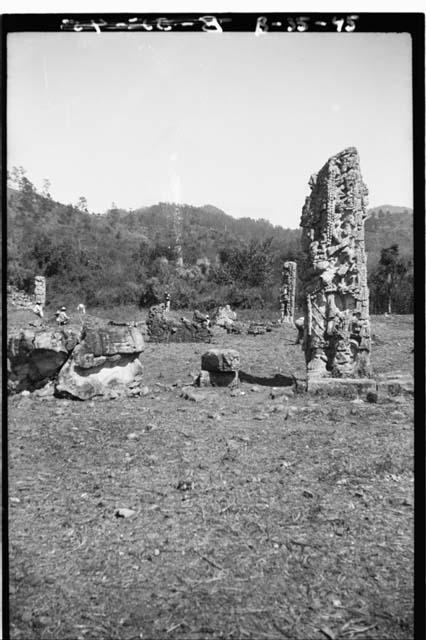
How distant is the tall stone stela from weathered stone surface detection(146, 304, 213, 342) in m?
7.85

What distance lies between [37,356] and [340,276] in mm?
4811

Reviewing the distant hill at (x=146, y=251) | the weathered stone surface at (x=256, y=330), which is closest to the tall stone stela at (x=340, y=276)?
the distant hill at (x=146, y=251)

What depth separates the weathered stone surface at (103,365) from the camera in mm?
6199

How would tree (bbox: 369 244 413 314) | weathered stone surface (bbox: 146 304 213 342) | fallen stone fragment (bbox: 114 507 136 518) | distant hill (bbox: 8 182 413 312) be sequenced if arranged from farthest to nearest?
distant hill (bbox: 8 182 413 312) → weathered stone surface (bbox: 146 304 213 342) → tree (bbox: 369 244 413 314) → fallen stone fragment (bbox: 114 507 136 518)

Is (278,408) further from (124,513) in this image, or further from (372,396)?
(124,513)

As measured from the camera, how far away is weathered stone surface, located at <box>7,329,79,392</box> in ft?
19.5

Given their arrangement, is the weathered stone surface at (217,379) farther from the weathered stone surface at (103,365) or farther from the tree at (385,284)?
the tree at (385,284)

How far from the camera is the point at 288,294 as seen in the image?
20281 mm

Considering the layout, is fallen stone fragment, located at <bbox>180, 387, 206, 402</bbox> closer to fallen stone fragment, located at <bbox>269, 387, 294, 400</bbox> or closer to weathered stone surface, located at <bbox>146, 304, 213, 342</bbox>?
fallen stone fragment, located at <bbox>269, 387, 294, 400</bbox>

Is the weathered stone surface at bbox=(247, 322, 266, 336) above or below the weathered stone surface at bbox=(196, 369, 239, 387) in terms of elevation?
above

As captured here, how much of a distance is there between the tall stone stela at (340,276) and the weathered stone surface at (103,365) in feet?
9.35

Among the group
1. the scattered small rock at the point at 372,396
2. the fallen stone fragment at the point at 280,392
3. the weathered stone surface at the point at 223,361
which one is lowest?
the fallen stone fragment at the point at 280,392

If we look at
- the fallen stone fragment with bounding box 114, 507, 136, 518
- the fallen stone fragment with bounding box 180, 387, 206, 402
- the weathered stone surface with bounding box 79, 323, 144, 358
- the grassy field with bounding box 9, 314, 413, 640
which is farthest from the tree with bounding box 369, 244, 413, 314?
the fallen stone fragment with bounding box 114, 507, 136, 518

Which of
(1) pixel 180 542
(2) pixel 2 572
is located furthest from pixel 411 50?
(2) pixel 2 572
